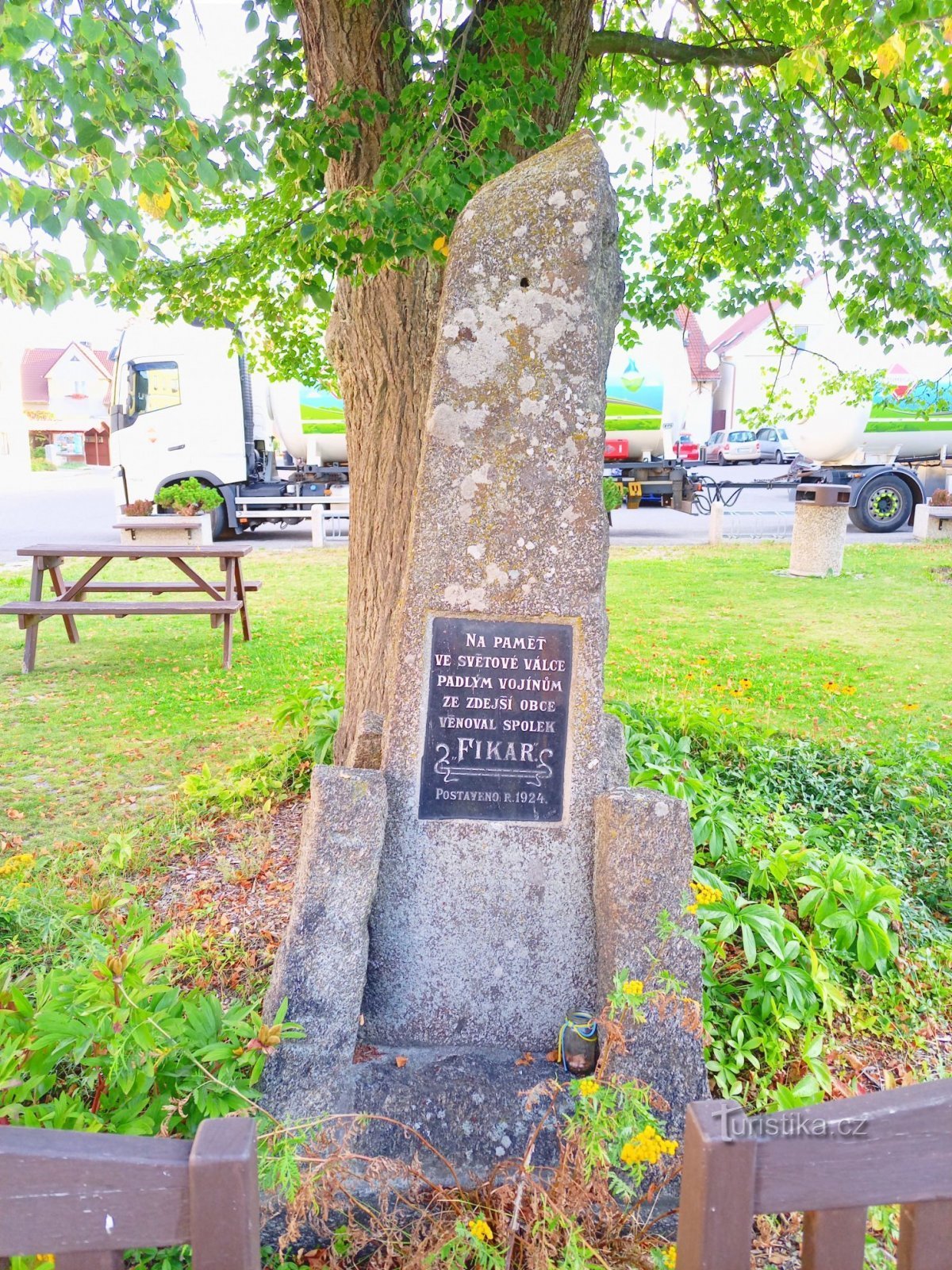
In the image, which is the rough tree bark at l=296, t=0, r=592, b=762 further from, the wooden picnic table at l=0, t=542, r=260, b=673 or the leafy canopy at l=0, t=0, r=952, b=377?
the wooden picnic table at l=0, t=542, r=260, b=673

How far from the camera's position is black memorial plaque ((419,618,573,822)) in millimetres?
2871

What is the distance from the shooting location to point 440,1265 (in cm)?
211

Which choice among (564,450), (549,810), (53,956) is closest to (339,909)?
(549,810)

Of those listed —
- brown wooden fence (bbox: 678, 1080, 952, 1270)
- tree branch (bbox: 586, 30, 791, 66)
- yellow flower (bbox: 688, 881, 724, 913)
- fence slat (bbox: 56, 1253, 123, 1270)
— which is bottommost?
yellow flower (bbox: 688, 881, 724, 913)

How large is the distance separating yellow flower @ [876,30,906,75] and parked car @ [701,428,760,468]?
2701 centimetres

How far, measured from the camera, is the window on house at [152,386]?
15.5 metres

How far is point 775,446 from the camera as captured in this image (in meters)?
29.8

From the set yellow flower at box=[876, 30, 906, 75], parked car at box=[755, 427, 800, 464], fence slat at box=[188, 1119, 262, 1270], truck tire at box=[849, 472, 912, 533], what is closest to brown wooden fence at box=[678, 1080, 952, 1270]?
fence slat at box=[188, 1119, 262, 1270]

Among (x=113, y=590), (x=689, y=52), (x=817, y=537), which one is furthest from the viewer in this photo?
(x=817, y=537)

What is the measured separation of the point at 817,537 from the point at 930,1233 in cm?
1192

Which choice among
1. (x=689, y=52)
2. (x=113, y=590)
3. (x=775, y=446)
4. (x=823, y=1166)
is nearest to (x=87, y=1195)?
(x=823, y=1166)

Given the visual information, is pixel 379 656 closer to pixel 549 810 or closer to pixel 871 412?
pixel 549 810

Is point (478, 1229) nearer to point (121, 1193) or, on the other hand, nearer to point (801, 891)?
point (121, 1193)

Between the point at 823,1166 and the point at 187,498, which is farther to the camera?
the point at 187,498
